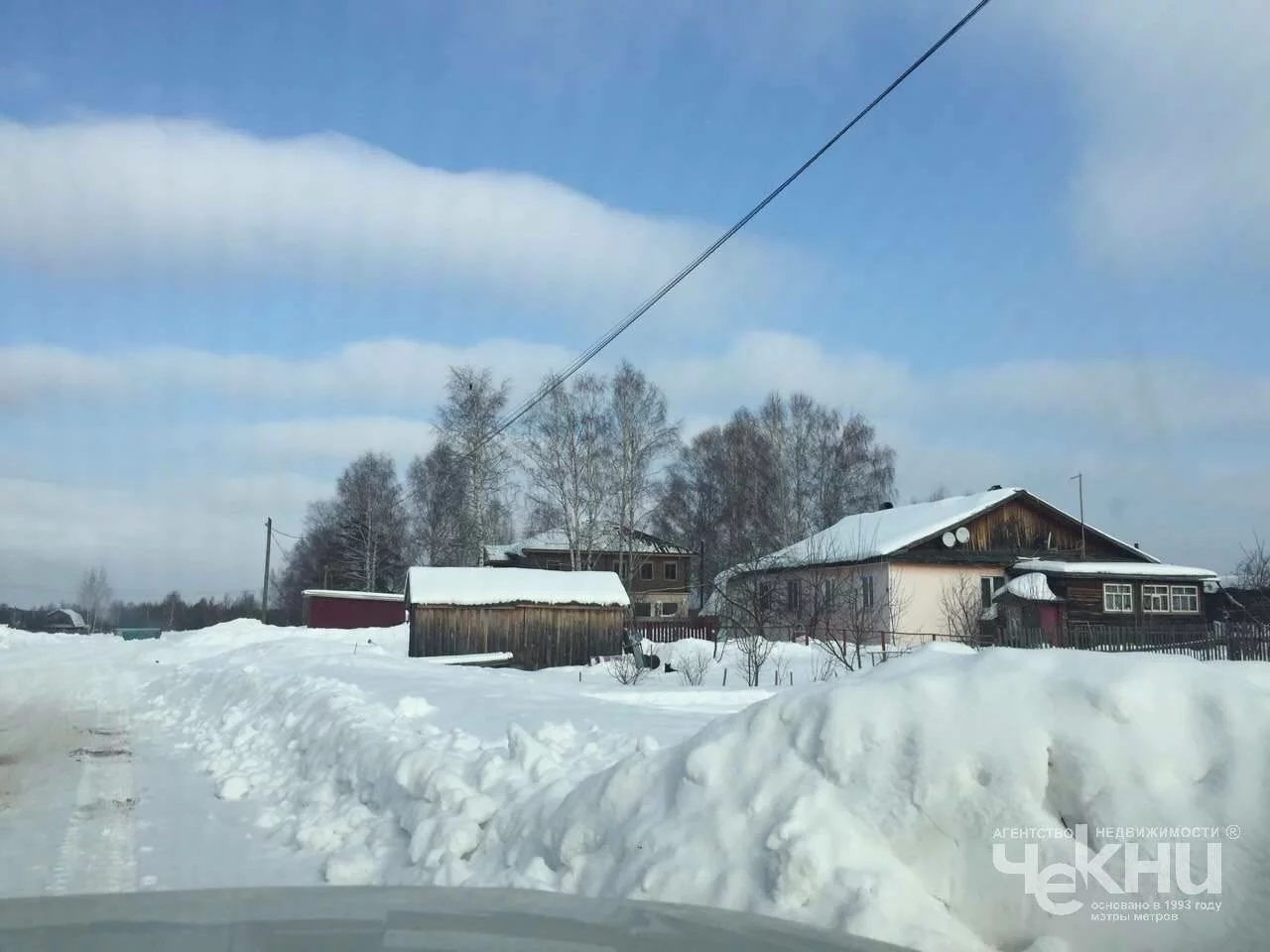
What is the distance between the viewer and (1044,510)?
45125 mm

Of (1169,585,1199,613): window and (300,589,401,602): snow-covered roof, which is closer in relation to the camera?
(1169,585,1199,613): window

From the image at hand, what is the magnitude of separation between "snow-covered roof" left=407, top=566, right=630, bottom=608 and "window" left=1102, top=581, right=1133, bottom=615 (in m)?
22.8

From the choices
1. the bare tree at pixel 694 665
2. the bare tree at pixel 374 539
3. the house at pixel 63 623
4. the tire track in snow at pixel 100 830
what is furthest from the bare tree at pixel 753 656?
the house at pixel 63 623

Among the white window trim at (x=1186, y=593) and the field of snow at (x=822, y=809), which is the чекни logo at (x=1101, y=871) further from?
the white window trim at (x=1186, y=593)

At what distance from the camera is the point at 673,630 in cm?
3192

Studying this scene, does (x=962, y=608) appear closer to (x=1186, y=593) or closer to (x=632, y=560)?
(x=1186, y=593)

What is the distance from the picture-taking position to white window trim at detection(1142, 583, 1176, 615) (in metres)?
42.0

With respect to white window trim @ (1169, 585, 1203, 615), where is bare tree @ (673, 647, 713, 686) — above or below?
below

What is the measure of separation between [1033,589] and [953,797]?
125 feet

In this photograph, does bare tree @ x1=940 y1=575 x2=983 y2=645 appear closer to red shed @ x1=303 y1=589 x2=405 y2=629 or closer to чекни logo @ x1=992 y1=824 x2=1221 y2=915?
red shed @ x1=303 y1=589 x2=405 y2=629

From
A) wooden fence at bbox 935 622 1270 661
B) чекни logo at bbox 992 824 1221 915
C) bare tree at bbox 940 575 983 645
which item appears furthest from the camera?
bare tree at bbox 940 575 983 645

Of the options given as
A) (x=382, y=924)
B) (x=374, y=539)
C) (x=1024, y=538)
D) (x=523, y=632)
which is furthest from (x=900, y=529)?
(x=382, y=924)

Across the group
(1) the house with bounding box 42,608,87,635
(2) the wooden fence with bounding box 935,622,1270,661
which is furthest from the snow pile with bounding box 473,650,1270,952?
(1) the house with bounding box 42,608,87,635

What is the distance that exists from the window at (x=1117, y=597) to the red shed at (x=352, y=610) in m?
28.7
